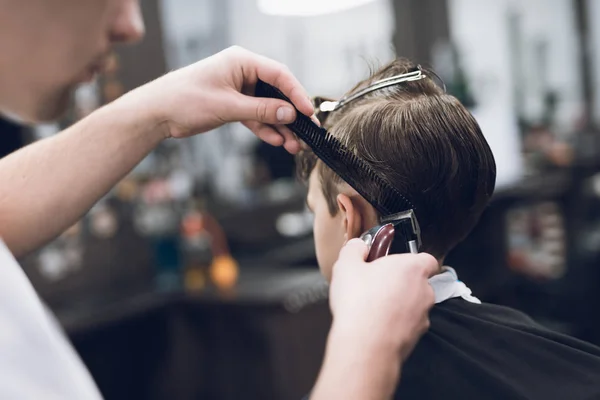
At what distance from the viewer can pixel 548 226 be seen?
3975mm

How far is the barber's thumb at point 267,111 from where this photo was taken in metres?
0.89

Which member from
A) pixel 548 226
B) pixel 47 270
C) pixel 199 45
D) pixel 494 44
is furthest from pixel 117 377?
pixel 494 44

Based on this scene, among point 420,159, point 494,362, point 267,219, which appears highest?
point 420,159

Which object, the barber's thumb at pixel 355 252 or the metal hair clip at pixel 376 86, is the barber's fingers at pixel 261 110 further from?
the barber's thumb at pixel 355 252

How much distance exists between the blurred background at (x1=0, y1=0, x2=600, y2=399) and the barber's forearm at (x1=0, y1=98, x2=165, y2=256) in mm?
1074

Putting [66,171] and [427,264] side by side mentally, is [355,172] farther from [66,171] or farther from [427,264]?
[66,171]

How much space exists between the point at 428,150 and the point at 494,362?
0.32 metres

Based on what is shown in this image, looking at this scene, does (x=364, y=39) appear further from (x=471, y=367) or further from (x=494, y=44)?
(x=471, y=367)

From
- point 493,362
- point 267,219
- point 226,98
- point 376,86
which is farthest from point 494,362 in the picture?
point 267,219

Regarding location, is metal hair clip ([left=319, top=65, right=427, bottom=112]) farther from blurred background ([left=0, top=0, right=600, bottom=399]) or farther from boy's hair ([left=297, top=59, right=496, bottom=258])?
blurred background ([left=0, top=0, right=600, bottom=399])

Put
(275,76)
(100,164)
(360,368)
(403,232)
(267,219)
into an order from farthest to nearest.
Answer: (267,219)
(100,164)
(275,76)
(403,232)
(360,368)

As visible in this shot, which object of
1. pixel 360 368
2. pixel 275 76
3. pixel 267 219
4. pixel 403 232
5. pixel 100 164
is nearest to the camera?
pixel 360 368

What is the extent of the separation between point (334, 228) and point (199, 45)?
2.98 metres

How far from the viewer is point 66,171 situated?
1.11 m
